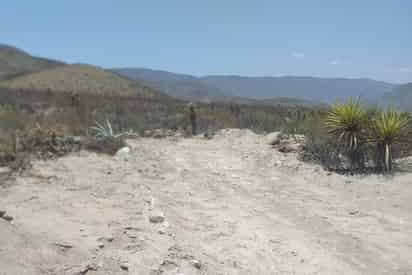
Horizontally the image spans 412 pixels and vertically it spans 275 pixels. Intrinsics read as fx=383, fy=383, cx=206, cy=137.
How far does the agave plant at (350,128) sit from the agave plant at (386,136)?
301 mm

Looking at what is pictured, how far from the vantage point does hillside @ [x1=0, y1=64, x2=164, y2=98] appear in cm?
5049

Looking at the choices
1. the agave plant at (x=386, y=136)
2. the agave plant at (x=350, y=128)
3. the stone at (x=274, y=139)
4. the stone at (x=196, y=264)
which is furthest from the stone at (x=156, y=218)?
the stone at (x=274, y=139)

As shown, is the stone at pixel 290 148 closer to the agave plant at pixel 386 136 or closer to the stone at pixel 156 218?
the agave plant at pixel 386 136

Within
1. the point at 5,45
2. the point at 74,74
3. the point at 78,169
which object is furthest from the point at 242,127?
the point at 5,45

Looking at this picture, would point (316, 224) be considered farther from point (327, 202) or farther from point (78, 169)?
point (78, 169)

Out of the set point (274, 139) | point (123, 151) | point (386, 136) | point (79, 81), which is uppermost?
point (79, 81)

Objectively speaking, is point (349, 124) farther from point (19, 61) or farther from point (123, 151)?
point (19, 61)

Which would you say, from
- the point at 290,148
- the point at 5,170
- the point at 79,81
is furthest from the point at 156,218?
the point at 79,81

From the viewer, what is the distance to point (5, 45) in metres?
111

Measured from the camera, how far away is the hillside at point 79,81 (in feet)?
166

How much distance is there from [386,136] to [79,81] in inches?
2054

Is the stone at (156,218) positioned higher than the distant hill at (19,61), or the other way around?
the distant hill at (19,61)

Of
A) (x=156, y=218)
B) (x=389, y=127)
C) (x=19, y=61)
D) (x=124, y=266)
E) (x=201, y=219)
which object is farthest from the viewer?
(x=19, y=61)

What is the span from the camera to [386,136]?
7785 mm
